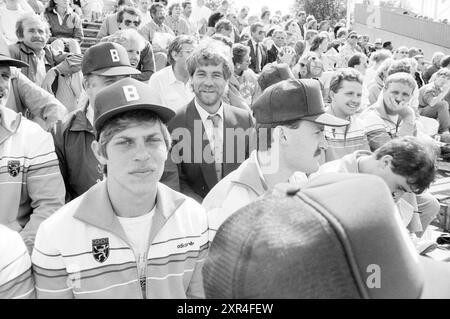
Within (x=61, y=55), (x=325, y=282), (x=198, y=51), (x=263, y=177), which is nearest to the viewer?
(x=325, y=282)

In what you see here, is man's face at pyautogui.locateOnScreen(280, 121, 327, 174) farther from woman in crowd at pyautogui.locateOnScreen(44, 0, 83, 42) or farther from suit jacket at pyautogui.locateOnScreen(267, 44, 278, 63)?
suit jacket at pyautogui.locateOnScreen(267, 44, 278, 63)

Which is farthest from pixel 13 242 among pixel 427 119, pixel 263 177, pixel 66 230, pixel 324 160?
pixel 427 119

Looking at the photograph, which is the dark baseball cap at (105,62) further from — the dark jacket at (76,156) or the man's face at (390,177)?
the man's face at (390,177)

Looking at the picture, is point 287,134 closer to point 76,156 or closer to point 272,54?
point 76,156

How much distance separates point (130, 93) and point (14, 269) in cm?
81

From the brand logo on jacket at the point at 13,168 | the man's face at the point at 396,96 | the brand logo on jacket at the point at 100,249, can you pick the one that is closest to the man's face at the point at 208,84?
the brand logo on jacket at the point at 13,168

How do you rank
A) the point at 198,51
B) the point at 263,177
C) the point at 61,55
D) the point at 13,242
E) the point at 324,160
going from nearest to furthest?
1. the point at 13,242
2. the point at 263,177
3. the point at 198,51
4. the point at 324,160
5. the point at 61,55

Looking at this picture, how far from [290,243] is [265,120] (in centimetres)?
165

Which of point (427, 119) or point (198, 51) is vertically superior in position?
point (198, 51)

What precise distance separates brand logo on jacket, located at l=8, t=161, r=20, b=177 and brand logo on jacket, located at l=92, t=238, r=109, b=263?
2.92 ft

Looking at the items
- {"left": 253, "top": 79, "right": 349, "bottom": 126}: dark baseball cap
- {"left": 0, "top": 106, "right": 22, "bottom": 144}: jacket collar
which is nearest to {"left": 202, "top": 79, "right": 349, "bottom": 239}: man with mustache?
{"left": 253, "top": 79, "right": 349, "bottom": 126}: dark baseball cap

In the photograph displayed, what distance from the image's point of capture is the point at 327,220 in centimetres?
87

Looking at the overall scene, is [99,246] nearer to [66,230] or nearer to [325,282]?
[66,230]

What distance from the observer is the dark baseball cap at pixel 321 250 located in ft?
2.76
